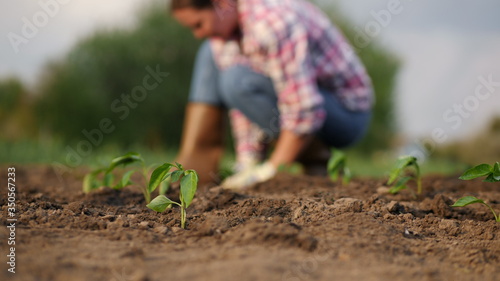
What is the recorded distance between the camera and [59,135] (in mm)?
6438

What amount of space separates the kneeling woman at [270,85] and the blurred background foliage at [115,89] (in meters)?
3.17

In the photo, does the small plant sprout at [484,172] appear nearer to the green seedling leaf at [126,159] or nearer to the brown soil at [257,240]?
the brown soil at [257,240]

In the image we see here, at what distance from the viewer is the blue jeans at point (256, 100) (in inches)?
125

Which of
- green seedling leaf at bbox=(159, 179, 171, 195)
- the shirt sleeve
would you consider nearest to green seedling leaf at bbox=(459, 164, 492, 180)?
green seedling leaf at bbox=(159, 179, 171, 195)

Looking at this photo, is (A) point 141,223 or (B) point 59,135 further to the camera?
(B) point 59,135

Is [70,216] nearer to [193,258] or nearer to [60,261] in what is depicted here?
[60,261]

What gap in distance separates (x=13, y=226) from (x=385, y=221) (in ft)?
3.27

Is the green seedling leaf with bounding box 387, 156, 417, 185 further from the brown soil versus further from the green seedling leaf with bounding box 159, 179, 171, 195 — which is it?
the green seedling leaf with bounding box 159, 179, 171, 195

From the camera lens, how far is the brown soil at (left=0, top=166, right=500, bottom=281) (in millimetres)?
1038

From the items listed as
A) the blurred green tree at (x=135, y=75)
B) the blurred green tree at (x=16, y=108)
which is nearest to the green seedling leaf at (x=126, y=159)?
the blurred green tree at (x=16, y=108)

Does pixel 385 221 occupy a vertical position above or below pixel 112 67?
below

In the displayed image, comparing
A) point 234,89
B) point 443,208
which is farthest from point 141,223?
point 234,89

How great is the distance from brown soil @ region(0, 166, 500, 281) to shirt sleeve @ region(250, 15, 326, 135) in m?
1.10

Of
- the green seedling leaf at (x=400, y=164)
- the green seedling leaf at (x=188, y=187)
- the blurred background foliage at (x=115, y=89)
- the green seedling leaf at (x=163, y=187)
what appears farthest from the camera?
the blurred background foliage at (x=115, y=89)
